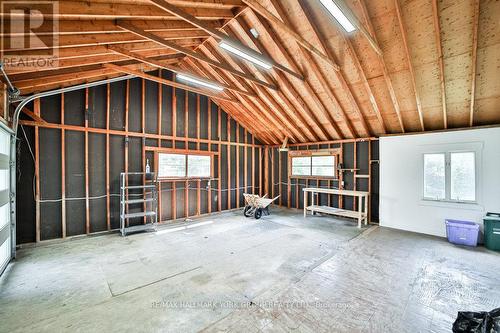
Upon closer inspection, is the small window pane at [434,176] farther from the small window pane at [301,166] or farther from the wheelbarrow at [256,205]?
the wheelbarrow at [256,205]

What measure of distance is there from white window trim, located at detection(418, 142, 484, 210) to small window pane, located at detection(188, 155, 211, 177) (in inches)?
259

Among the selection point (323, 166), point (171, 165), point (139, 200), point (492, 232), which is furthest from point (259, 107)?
point (492, 232)

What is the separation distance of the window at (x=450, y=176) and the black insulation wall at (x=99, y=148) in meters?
6.57

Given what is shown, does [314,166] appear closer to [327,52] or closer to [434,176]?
[434,176]

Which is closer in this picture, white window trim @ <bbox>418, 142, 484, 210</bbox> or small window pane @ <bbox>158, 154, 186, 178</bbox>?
white window trim @ <bbox>418, 142, 484, 210</bbox>

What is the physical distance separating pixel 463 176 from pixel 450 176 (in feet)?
0.77

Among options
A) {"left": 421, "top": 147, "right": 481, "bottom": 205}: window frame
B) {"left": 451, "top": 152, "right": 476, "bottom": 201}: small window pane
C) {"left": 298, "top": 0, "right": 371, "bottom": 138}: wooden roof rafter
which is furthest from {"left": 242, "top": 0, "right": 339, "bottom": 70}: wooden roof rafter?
{"left": 451, "top": 152, "right": 476, "bottom": 201}: small window pane

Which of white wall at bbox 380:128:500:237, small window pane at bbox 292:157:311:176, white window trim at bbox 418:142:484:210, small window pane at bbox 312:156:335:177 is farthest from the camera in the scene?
small window pane at bbox 292:157:311:176

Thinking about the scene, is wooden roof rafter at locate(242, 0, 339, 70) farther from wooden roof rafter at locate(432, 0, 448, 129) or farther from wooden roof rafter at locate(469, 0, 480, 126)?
wooden roof rafter at locate(469, 0, 480, 126)

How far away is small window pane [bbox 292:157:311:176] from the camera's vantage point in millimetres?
8312

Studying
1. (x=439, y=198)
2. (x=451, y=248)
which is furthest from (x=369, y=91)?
(x=451, y=248)

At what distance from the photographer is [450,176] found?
529 cm
